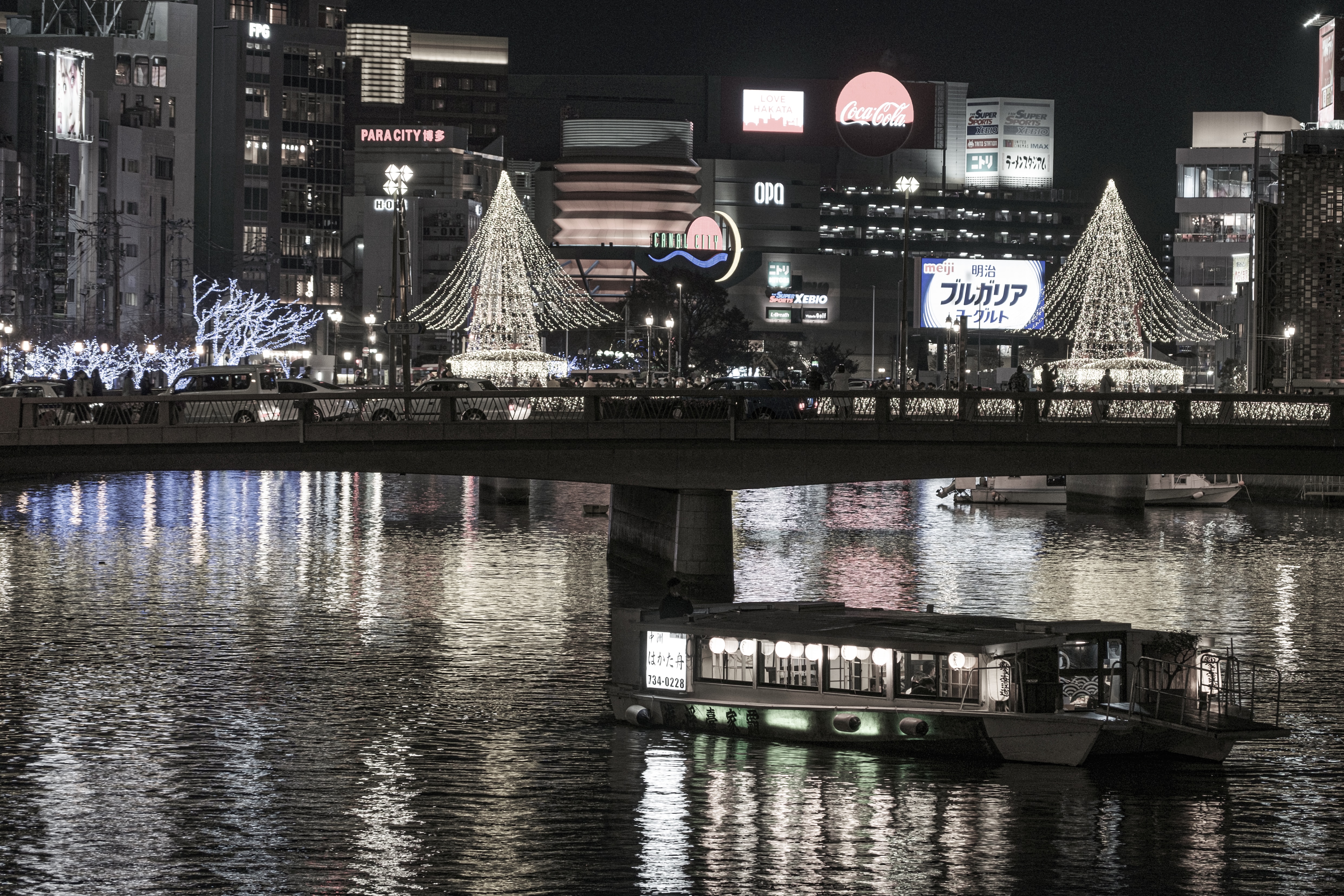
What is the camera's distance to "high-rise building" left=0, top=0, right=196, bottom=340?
135 meters

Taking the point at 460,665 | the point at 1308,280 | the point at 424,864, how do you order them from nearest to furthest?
the point at 424,864 → the point at 460,665 → the point at 1308,280

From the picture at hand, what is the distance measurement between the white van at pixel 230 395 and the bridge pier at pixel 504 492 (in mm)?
18805

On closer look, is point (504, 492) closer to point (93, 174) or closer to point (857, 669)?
point (857, 669)

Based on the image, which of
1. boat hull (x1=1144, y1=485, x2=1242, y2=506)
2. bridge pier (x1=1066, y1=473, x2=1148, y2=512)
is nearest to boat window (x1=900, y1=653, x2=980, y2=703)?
bridge pier (x1=1066, y1=473, x2=1148, y2=512)

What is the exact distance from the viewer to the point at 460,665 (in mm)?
45031

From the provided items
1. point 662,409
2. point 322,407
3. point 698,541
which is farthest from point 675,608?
point 322,407

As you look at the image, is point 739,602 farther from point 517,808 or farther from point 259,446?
point 259,446

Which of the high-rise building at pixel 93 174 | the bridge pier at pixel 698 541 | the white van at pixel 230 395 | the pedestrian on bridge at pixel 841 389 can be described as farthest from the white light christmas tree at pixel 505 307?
the bridge pier at pixel 698 541

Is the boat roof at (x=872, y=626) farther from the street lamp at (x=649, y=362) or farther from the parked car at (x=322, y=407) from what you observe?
the street lamp at (x=649, y=362)

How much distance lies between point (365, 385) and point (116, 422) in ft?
299

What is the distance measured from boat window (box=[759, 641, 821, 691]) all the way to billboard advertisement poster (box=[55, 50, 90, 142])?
117383mm

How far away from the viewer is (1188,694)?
1417 inches

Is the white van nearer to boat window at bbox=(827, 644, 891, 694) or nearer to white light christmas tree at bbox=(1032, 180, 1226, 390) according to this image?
boat window at bbox=(827, 644, 891, 694)

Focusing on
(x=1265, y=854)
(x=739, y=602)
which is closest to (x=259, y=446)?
(x=739, y=602)
